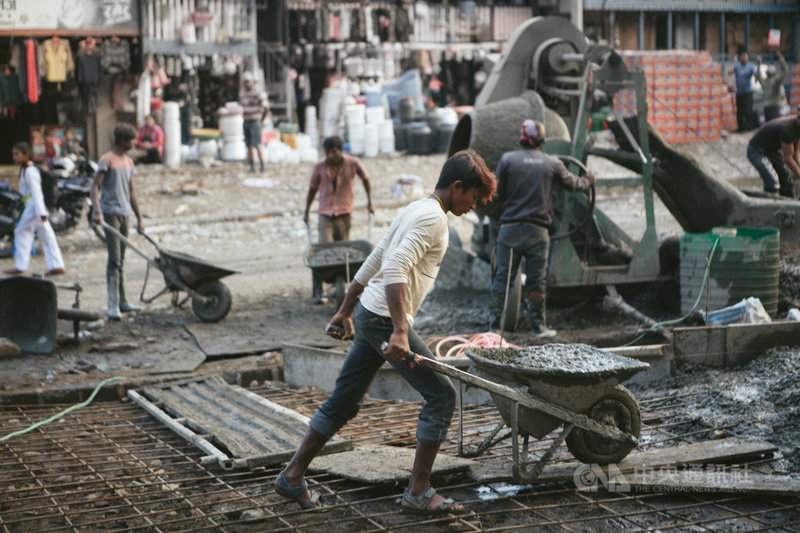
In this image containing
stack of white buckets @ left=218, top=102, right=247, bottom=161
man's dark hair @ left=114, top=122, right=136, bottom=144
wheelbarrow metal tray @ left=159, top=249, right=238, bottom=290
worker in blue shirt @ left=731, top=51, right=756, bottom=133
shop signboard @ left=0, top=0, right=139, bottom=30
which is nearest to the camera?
wheelbarrow metal tray @ left=159, top=249, right=238, bottom=290

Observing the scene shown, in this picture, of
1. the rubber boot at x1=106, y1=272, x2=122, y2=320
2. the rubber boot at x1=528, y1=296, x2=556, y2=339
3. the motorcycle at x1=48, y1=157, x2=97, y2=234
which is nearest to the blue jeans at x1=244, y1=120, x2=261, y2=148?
the motorcycle at x1=48, y1=157, x2=97, y2=234

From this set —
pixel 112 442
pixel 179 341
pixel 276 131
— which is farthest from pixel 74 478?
pixel 276 131

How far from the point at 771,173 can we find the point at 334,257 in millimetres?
5511

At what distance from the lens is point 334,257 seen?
32.7 ft

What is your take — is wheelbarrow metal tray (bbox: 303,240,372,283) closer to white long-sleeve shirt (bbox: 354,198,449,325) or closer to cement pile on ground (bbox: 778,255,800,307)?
cement pile on ground (bbox: 778,255,800,307)

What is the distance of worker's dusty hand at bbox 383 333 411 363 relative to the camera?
14.3ft

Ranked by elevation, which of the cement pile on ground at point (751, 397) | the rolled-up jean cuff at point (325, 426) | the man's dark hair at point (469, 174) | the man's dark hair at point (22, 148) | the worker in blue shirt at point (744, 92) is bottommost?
the cement pile on ground at point (751, 397)

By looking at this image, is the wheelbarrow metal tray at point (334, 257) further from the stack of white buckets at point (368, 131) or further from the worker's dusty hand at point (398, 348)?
the stack of white buckets at point (368, 131)

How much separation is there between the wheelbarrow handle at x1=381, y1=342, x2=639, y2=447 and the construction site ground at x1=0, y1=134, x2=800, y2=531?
1.12 ft

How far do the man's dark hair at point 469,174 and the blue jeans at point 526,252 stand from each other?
381 centimetres

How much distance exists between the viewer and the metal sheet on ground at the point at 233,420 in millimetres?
5590

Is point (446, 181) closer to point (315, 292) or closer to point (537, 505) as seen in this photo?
point (537, 505)

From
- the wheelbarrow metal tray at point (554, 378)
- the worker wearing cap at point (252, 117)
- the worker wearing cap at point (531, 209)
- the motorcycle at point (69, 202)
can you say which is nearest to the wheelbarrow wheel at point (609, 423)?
the wheelbarrow metal tray at point (554, 378)

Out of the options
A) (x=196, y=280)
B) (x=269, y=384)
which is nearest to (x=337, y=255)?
(x=196, y=280)
